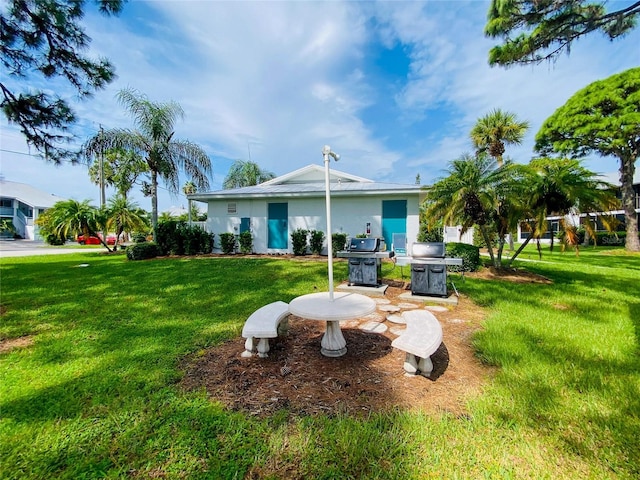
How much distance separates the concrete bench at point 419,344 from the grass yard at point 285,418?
1.59 feet

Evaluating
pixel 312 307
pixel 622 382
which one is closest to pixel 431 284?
pixel 622 382

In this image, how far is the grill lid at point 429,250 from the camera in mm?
Result: 5500

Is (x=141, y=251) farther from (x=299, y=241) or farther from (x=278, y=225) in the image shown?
(x=299, y=241)

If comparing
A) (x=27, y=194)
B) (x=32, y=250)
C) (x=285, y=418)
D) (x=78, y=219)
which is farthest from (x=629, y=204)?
(x=27, y=194)

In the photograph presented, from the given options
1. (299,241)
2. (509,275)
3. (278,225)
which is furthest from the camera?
(278,225)

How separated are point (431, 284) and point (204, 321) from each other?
4.50m

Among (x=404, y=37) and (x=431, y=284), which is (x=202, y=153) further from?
(x=431, y=284)

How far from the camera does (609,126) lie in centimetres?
1459

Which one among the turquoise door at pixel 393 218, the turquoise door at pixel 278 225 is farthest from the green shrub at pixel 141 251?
the turquoise door at pixel 393 218

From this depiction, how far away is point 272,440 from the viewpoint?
73.1 inches

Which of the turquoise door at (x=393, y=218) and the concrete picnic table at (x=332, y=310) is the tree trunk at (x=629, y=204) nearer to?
the turquoise door at (x=393, y=218)

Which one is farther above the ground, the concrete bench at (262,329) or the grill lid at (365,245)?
the grill lid at (365,245)

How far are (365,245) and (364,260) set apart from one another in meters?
0.37

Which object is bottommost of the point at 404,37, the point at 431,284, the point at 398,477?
the point at 398,477
